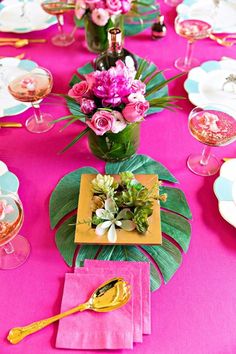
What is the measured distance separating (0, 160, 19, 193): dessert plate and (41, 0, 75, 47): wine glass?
69cm

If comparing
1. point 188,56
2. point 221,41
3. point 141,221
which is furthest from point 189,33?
point 141,221

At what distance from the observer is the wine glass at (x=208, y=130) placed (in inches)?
41.7

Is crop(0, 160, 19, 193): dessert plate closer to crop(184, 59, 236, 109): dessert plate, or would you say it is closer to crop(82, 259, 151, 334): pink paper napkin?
crop(82, 259, 151, 334): pink paper napkin

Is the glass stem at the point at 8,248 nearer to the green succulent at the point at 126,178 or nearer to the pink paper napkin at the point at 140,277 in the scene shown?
the pink paper napkin at the point at 140,277

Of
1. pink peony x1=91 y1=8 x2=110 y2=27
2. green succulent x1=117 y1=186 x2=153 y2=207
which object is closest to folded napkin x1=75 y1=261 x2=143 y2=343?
green succulent x1=117 y1=186 x2=153 y2=207

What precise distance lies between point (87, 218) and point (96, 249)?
0.08 m

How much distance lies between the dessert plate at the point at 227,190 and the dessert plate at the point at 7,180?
555mm

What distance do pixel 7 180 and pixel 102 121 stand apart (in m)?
0.34

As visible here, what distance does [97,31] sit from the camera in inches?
54.7

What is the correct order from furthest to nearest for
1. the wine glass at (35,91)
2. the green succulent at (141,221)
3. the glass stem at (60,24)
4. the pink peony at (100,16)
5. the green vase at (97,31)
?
1. the glass stem at (60,24)
2. the green vase at (97,31)
3. the pink peony at (100,16)
4. the wine glass at (35,91)
5. the green succulent at (141,221)

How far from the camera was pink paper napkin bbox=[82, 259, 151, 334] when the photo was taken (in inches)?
31.9

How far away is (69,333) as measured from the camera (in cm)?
78

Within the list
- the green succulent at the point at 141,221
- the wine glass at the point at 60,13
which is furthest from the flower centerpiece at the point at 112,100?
the wine glass at the point at 60,13

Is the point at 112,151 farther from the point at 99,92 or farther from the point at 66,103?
the point at 66,103
